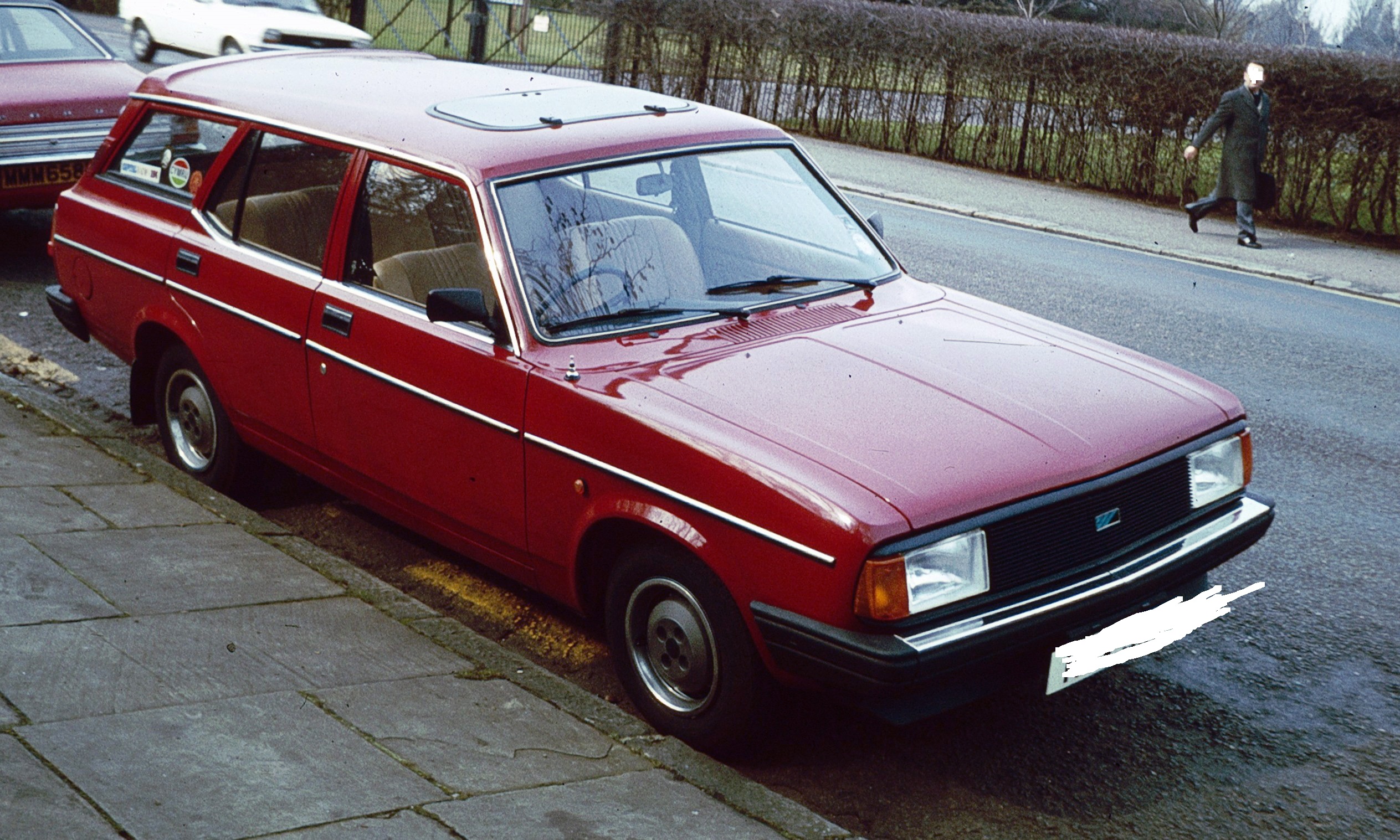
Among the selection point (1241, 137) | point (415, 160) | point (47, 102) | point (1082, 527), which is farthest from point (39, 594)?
point (1241, 137)

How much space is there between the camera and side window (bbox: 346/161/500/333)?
455cm

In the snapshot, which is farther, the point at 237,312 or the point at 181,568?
the point at 237,312

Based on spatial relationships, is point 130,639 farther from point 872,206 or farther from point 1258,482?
point 872,206

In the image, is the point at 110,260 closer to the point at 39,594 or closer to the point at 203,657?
the point at 39,594

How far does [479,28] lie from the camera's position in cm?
2477

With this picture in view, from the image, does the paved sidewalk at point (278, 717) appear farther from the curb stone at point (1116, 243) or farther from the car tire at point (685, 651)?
the curb stone at point (1116, 243)

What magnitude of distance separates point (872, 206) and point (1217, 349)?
21.4 feet

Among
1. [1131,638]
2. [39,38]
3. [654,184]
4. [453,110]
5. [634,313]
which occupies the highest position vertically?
[39,38]

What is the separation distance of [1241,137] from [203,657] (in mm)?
13517

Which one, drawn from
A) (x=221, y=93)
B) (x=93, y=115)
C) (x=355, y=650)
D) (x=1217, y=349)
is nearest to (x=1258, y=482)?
(x=1217, y=349)

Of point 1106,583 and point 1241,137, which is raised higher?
point 1241,137

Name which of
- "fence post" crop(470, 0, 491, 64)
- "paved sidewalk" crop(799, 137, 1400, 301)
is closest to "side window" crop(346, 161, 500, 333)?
"paved sidewalk" crop(799, 137, 1400, 301)

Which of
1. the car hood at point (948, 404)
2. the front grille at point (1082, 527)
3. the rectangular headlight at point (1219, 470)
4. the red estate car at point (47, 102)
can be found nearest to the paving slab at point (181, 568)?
the car hood at point (948, 404)

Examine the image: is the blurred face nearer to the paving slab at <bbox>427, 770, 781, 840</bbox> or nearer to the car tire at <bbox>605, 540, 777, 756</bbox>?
the car tire at <bbox>605, 540, 777, 756</bbox>
